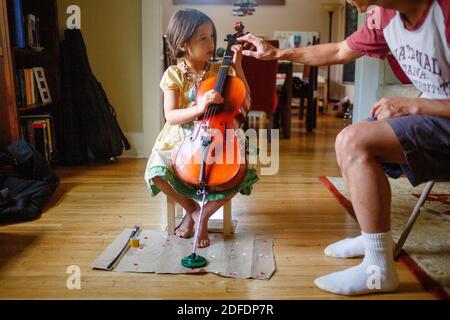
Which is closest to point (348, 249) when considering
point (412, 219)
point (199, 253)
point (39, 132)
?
point (412, 219)

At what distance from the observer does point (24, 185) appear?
2.12m

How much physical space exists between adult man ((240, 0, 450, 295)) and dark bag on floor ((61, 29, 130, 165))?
1958mm

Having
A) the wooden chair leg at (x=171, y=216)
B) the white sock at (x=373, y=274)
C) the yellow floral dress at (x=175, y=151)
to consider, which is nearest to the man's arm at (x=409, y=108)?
the white sock at (x=373, y=274)

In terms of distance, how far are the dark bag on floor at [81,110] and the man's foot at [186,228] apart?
137 cm

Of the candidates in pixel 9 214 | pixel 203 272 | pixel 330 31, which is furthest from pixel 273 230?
pixel 330 31

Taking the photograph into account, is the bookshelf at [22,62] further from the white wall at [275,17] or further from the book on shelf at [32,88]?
the white wall at [275,17]

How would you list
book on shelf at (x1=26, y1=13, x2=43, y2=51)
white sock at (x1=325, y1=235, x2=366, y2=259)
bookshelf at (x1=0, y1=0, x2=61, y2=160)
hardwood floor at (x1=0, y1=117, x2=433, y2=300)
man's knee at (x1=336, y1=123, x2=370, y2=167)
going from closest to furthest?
man's knee at (x1=336, y1=123, x2=370, y2=167) < hardwood floor at (x1=0, y1=117, x2=433, y2=300) < white sock at (x1=325, y1=235, x2=366, y2=259) < bookshelf at (x1=0, y1=0, x2=61, y2=160) < book on shelf at (x1=26, y1=13, x2=43, y2=51)

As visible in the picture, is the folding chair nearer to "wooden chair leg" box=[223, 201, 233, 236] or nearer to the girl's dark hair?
"wooden chair leg" box=[223, 201, 233, 236]

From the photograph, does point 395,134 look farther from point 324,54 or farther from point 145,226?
point 145,226

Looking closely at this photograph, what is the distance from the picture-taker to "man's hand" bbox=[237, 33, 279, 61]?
5.42 ft

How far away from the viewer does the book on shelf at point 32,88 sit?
8.75 ft

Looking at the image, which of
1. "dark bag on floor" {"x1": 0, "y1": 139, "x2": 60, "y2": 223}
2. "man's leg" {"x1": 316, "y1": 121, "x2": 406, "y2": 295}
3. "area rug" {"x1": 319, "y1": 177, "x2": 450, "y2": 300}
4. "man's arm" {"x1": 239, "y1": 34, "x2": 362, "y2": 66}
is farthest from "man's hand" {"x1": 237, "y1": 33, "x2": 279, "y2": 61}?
"dark bag on floor" {"x1": 0, "y1": 139, "x2": 60, "y2": 223}

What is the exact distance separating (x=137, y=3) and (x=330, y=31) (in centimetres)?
415

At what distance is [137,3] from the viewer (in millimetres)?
3037
